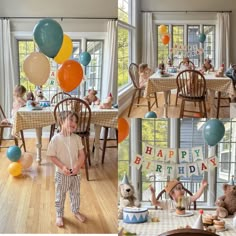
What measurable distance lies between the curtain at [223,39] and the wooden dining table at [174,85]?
0.26 feet

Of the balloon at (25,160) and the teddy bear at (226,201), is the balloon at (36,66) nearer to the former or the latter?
the balloon at (25,160)

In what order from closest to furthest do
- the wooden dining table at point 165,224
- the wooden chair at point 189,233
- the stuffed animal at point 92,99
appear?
the wooden chair at point 189,233, the wooden dining table at point 165,224, the stuffed animal at point 92,99

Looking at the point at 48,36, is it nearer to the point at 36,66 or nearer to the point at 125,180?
the point at 36,66

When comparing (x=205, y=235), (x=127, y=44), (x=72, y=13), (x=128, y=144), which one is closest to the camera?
(x=205, y=235)

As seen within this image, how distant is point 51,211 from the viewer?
10.6ft

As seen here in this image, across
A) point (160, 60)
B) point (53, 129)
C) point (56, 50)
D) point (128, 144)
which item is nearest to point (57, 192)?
point (53, 129)

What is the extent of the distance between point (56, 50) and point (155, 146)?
835 mm

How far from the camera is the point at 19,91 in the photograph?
3.23 metres

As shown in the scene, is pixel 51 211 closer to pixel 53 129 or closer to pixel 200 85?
pixel 53 129

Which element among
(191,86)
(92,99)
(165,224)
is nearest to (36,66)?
(92,99)

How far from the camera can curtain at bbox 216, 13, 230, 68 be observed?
99.6 inches

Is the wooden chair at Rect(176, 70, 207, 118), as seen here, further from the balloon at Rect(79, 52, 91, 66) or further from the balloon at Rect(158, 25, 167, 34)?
the balloon at Rect(79, 52, 91, 66)

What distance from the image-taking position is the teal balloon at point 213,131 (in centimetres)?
271

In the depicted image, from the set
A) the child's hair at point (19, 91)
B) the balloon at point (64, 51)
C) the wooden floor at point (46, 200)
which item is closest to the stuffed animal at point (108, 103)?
the wooden floor at point (46, 200)
